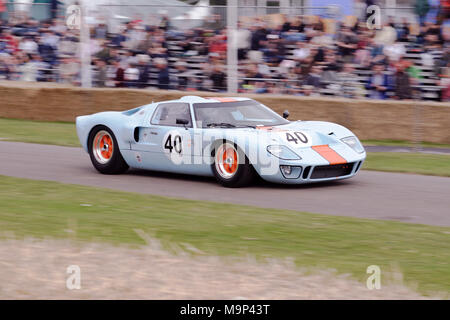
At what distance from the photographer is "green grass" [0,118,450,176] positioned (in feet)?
38.6

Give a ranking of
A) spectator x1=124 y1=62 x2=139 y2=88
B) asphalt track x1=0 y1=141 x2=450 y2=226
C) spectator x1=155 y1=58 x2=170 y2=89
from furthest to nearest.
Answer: spectator x1=124 y1=62 x2=139 y2=88 → spectator x1=155 y1=58 x2=170 y2=89 → asphalt track x1=0 y1=141 x2=450 y2=226

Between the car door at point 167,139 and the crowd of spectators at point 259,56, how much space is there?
18.7 feet

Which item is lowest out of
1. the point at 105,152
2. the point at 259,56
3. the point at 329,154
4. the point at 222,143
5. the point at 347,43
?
the point at 105,152

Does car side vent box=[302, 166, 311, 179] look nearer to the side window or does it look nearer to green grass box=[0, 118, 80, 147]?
the side window

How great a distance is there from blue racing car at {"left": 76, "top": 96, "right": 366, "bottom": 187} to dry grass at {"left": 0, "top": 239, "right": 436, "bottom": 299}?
11.6 ft

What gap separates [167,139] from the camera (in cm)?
1050

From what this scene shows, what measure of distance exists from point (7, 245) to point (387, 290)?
3.02 metres

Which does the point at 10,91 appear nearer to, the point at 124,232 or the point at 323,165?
the point at 323,165

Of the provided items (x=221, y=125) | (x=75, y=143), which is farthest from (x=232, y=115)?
(x=75, y=143)

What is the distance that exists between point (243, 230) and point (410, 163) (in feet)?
18.3

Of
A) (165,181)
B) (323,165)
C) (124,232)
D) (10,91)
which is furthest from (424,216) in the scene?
(10,91)

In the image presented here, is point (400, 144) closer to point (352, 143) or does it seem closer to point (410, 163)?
point (410, 163)

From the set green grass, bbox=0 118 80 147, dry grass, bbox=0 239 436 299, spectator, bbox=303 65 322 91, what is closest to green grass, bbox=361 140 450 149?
spectator, bbox=303 65 322 91

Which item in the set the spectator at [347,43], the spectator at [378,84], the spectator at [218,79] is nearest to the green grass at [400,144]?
the spectator at [378,84]
